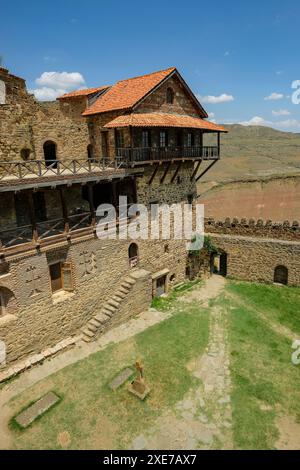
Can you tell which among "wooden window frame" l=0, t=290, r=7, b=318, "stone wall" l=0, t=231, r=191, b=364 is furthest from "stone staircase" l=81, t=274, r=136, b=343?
"wooden window frame" l=0, t=290, r=7, b=318

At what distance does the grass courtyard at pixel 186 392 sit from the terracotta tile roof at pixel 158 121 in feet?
37.8

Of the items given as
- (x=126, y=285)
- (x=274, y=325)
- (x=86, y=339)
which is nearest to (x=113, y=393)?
(x=86, y=339)

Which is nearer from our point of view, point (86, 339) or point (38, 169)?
point (38, 169)

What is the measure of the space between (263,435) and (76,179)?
13.3 meters

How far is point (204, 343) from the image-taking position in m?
16.8

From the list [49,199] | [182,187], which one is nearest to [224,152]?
[182,187]

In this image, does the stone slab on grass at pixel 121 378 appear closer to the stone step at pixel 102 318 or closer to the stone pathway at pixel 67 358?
the stone pathway at pixel 67 358

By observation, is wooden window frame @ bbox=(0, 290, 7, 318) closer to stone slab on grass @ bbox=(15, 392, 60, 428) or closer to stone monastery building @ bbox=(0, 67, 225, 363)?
stone monastery building @ bbox=(0, 67, 225, 363)

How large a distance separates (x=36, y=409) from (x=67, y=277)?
6.34m

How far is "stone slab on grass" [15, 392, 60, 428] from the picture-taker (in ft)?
40.0

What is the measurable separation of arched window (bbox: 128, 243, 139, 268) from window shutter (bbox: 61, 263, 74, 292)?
14.9ft

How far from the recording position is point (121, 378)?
46.9 feet

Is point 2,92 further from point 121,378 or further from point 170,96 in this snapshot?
point 121,378
